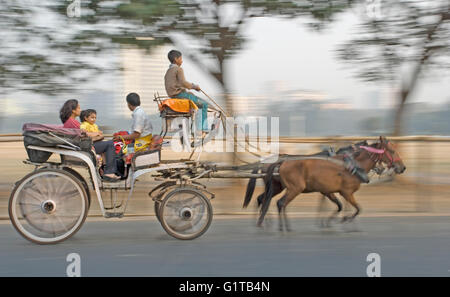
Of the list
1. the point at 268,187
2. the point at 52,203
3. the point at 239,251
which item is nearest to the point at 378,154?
the point at 268,187

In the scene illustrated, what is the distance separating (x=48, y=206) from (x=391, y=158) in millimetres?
3960

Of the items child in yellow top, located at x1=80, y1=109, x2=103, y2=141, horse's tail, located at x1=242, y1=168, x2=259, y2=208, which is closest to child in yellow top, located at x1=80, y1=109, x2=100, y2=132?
child in yellow top, located at x1=80, y1=109, x2=103, y2=141

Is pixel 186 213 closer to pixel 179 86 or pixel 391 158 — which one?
pixel 179 86

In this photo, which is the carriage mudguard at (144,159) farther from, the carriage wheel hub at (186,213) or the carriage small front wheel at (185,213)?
the carriage wheel hub at (186,213)

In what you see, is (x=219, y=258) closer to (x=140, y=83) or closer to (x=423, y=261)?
(x=423, y=261)

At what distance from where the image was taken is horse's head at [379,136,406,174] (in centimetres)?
685

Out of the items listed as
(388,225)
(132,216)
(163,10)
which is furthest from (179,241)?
(163,10)

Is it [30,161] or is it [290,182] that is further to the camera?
[290,182]

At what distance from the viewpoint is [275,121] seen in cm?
1022

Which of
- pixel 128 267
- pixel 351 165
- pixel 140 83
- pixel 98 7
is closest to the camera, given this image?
pixel 128 267

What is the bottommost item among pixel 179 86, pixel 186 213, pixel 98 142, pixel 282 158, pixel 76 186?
pixel 186 213

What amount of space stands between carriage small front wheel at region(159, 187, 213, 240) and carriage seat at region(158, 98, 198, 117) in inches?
32.6

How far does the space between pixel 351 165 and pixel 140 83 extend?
14.4ft

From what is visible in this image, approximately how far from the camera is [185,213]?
20.6 feet
